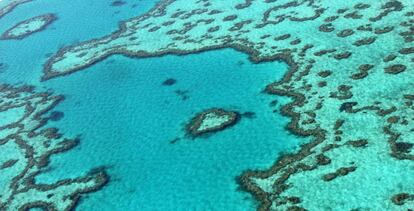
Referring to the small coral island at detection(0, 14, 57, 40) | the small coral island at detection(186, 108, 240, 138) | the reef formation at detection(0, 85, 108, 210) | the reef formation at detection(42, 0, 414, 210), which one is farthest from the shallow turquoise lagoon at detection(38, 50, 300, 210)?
the small coral island at detection(0, 14, 57, 40)

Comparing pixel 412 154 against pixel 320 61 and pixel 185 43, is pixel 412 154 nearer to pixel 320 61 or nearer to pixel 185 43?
pixel 320 61

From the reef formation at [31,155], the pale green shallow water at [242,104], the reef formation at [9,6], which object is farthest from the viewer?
the reef formation at [9,6]

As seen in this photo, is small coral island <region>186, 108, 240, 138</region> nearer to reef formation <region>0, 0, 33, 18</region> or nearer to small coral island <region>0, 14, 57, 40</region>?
small coral island <region>0, 14, 57, 40</region>

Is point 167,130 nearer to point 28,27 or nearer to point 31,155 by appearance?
point 31,155

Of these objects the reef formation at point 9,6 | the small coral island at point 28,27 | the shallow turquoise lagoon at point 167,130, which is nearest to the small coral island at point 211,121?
the shallow turquoise lagoon at point 167,130

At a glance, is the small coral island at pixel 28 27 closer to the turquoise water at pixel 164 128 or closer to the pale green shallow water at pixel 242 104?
the pale green shallow water at pixel 242 104

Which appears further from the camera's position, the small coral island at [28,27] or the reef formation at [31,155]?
the small coral island at [28,27]
